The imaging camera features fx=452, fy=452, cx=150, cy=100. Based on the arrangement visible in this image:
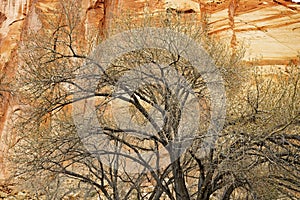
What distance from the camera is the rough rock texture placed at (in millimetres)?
20422

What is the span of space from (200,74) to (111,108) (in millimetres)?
4578

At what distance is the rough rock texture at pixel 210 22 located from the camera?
20.4 metres

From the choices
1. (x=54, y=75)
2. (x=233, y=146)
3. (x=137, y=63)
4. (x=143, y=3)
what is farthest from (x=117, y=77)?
(x=143, y=3)

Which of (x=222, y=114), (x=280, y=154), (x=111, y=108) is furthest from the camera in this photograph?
(x=111, y=108)

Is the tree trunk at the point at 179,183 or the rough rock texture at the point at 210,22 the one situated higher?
the rough rock texture at the point at 210,22

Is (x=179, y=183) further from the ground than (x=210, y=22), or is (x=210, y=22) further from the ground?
(x=210, y=22)

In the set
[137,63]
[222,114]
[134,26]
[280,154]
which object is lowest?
[280,154]

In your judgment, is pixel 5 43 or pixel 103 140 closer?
pixel 103 140

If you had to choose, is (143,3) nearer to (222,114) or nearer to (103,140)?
(103,140)

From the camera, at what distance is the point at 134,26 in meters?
10.9

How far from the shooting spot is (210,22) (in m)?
20.4

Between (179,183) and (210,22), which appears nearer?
(179,183)

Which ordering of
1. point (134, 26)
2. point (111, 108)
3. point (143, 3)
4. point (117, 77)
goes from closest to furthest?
1. point (117, 77)
2. point (134, 26)
3. point (111, 108)
4. point (143, 3)

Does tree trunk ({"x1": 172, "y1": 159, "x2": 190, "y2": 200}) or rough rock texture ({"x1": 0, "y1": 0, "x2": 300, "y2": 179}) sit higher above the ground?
rough rock texture ({"x1": 0, "y1": 0, "x2": 300, "y2": 179})
